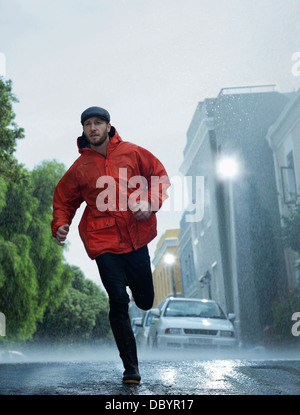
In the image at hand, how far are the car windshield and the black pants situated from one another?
9.00 m

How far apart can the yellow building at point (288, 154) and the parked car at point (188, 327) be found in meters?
7.18

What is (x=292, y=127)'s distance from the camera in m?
22.4

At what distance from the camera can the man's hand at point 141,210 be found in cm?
501

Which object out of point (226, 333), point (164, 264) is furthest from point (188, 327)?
point (164, 264)

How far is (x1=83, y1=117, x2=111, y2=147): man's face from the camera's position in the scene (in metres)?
5.21

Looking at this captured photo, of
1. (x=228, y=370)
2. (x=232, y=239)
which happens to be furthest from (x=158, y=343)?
(x=232, y=239)

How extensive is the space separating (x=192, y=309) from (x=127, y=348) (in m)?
9.53

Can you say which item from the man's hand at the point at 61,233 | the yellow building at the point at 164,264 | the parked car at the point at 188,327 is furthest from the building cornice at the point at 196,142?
the man's hand at the point at 61,233

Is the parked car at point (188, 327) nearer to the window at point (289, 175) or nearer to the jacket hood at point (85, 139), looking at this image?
the jacket hood at point (85, 139)

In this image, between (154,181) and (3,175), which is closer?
(154,181)

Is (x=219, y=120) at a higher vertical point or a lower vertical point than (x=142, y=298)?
higher

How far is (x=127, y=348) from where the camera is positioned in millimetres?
5164
